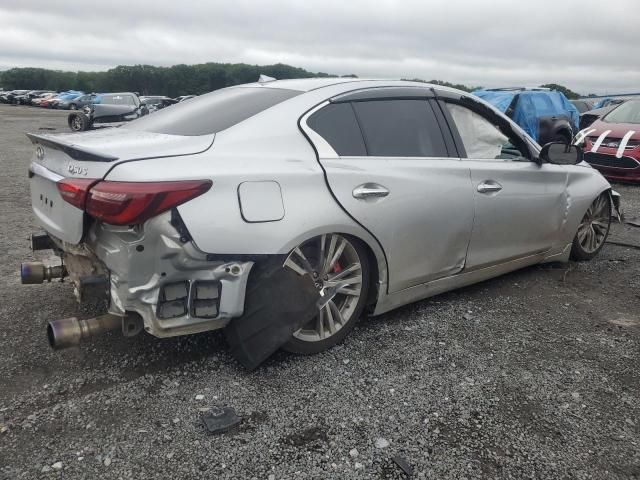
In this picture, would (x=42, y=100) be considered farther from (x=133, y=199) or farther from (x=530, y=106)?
(x=133, y=199)

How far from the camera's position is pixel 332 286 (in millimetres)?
3061

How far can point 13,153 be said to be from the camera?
12.3 meters

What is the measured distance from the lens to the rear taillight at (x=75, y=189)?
2.47 metres

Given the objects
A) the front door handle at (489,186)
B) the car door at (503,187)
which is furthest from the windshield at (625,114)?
the front door handle at (489,186)

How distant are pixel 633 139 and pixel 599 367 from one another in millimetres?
7232

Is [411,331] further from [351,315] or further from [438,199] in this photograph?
[438,199]

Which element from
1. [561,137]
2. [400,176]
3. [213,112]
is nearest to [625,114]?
[561,137]

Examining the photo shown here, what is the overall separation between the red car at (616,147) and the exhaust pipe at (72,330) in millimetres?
8881

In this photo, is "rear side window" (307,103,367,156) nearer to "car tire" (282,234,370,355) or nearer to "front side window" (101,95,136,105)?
"car tire" (282,234,370,355)

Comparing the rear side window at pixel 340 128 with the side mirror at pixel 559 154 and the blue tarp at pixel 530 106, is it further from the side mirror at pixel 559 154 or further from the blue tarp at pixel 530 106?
the blue tarp at pixel 530 106

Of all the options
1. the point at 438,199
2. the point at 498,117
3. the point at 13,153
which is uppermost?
the point at 498,117

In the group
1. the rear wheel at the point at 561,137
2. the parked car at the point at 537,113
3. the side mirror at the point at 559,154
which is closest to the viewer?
the side mirror at the point at 559,154

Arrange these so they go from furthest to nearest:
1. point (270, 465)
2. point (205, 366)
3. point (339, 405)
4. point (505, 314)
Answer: point (505, 314)
point (205, 366)
point (339, 405)
point (270, 465)

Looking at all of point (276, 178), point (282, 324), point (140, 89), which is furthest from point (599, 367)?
point (140, 89)
